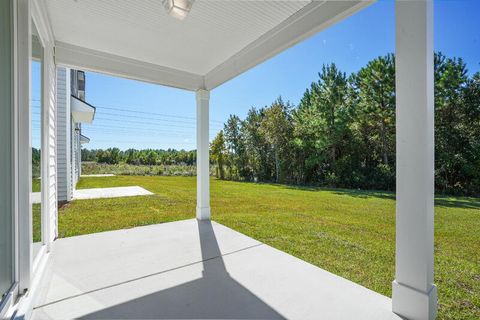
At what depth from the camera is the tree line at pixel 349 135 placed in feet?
28.3

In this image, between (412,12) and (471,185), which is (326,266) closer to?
(412,12)

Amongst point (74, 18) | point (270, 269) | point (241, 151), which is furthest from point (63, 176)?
point (241, 151)

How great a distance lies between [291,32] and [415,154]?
5.34 ft

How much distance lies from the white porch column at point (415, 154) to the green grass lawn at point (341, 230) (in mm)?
526

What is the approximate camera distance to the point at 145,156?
2327 centimetres

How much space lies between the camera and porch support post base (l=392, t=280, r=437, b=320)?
142cm

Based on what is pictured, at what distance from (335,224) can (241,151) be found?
12.0 meters

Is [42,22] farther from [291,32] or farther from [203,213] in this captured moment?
[203,213]

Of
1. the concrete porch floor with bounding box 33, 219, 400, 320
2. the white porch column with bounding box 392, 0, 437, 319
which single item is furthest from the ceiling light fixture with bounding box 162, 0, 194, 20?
the concrete porch floor with bounding box 33, 219, 400, 320

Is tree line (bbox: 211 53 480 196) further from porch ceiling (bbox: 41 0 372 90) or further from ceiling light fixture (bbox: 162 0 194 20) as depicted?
ceiling light fixture (bbox: 162 0 194 20)

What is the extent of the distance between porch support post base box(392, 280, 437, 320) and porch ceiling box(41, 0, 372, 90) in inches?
80.0

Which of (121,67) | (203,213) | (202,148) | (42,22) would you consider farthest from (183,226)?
(42,22)

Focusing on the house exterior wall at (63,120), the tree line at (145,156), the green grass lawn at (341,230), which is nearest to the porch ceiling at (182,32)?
the green grass lawn at (341,230)

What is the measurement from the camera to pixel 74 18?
237cm
